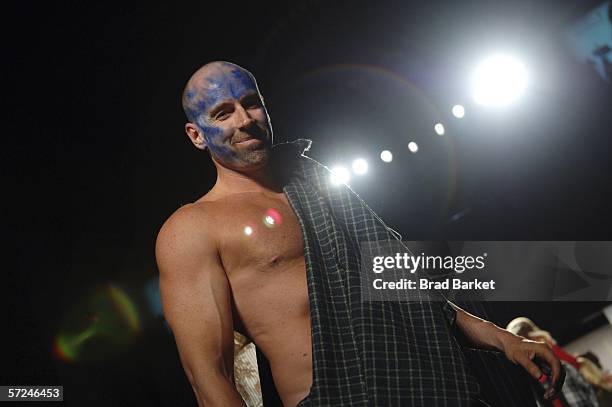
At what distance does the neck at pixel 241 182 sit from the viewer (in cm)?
204

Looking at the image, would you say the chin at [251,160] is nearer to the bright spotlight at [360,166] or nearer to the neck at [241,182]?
the neck at [241,182]

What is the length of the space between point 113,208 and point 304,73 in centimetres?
188

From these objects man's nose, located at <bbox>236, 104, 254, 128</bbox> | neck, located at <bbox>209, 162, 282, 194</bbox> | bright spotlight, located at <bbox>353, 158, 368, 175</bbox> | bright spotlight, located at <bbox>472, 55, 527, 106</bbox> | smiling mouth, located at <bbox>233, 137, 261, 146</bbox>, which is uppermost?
bright spotlight, located at <bbox>472, 55, 527, 106</bbox>

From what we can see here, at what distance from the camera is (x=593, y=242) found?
526cm

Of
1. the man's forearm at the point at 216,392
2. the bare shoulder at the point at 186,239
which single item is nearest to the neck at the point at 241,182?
the bare shoulder at the point at 186,239

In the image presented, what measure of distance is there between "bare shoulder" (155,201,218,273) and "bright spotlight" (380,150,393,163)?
3217 mm

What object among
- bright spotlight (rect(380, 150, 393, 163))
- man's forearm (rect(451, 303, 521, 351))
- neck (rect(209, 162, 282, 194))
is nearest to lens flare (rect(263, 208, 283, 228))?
neck (rect(209, 162, 282, 194))

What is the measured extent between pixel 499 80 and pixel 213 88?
3706 mm

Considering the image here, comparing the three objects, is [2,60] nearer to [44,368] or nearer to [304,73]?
[44,368]

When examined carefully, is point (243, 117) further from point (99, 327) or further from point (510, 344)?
point (99, 327)

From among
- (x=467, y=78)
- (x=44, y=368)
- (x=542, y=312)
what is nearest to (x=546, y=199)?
(x=542, y=312)

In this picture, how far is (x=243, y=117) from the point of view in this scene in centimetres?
195

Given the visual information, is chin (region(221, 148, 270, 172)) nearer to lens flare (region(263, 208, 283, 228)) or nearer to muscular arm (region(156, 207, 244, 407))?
lens flare (region(263, 208, 283, 228))

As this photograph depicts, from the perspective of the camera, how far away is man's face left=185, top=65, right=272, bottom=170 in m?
1.96
